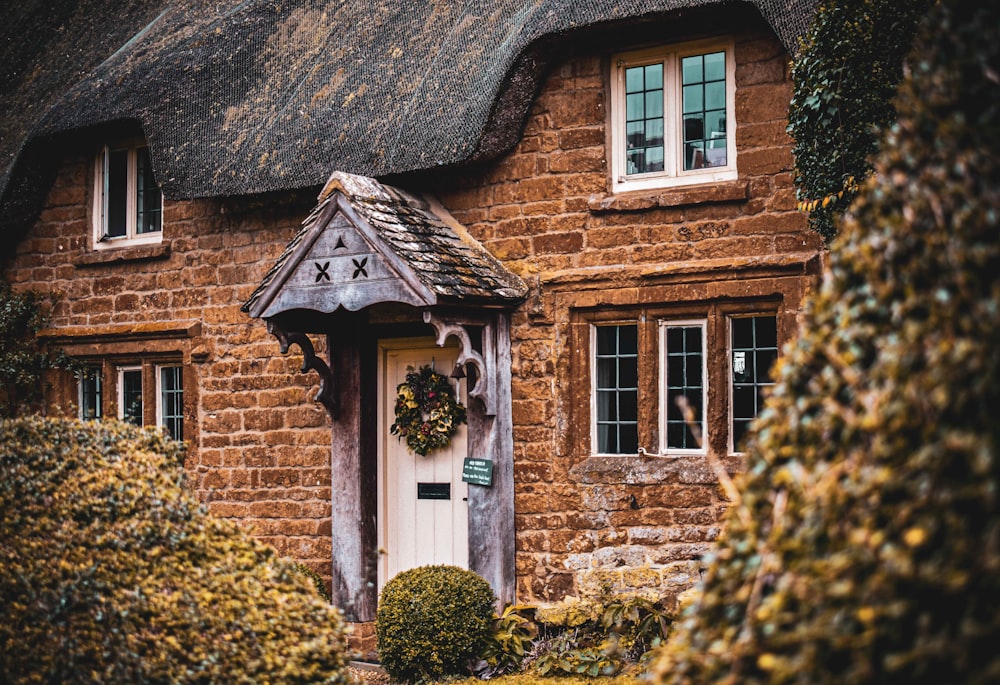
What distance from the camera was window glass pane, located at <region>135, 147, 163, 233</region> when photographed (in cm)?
1215

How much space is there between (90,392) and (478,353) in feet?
17.1

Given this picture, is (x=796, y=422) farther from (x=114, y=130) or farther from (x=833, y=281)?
(x=114, y=130)

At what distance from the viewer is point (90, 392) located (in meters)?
12.5

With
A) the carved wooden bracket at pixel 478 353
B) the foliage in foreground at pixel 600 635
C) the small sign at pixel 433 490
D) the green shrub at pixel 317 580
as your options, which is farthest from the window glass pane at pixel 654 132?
the green shrub at pixel 317 580

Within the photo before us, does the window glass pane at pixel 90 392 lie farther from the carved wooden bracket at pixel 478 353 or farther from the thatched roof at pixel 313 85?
the carved wooden bracket at pixel 478 353

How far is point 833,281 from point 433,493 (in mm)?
7286

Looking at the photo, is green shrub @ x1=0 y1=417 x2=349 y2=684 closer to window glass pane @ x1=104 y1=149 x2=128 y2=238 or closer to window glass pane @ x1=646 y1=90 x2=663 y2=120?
window glass pane @ x1=646 y1=90 x2=663 y2=120

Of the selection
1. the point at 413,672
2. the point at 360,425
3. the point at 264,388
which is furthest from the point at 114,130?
the point at 413,672

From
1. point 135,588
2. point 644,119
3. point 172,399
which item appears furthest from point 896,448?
point 172,399

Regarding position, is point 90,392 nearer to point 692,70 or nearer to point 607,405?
point 607,405

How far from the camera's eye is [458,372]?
31.3 feet

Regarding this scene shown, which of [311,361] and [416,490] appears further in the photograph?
[416,490]

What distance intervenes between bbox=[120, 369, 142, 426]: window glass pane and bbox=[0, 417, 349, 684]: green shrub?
6367 mm

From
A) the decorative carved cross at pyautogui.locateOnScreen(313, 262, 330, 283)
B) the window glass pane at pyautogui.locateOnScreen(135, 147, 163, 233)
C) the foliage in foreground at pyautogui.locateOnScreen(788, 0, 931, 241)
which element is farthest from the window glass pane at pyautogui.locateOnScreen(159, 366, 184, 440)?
the foliage in foreground at pyautogui.locateOnScreen(788, 0, 931, 241)
